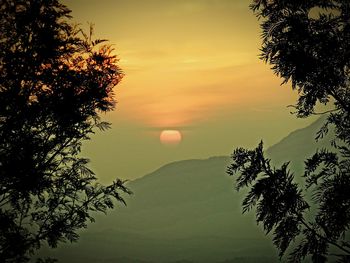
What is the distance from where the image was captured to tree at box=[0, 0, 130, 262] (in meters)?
8.68

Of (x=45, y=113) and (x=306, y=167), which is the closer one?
(x=306, y=167)

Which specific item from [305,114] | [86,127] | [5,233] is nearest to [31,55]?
[86,127]

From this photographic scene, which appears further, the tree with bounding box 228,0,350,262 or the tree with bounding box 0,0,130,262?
the tree with bounding box 0,0,130,262

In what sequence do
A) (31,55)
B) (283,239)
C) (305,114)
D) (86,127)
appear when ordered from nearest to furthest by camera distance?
(283,239)
(305,114)
(31,55)
(86,127)

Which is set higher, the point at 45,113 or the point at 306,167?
the point at 45,113

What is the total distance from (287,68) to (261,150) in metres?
1.85

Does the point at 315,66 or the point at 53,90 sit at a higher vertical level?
the point at 53,90

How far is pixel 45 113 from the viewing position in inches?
375

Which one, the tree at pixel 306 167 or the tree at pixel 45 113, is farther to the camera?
the tree at pixel 45 113

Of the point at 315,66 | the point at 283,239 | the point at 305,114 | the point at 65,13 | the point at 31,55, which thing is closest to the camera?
the point at 283,239

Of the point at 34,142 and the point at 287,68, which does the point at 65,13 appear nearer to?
the point at 34,142

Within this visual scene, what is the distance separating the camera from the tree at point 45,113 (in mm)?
8680

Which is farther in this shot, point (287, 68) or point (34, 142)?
point (34, 142)

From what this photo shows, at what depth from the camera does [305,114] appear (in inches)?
335
